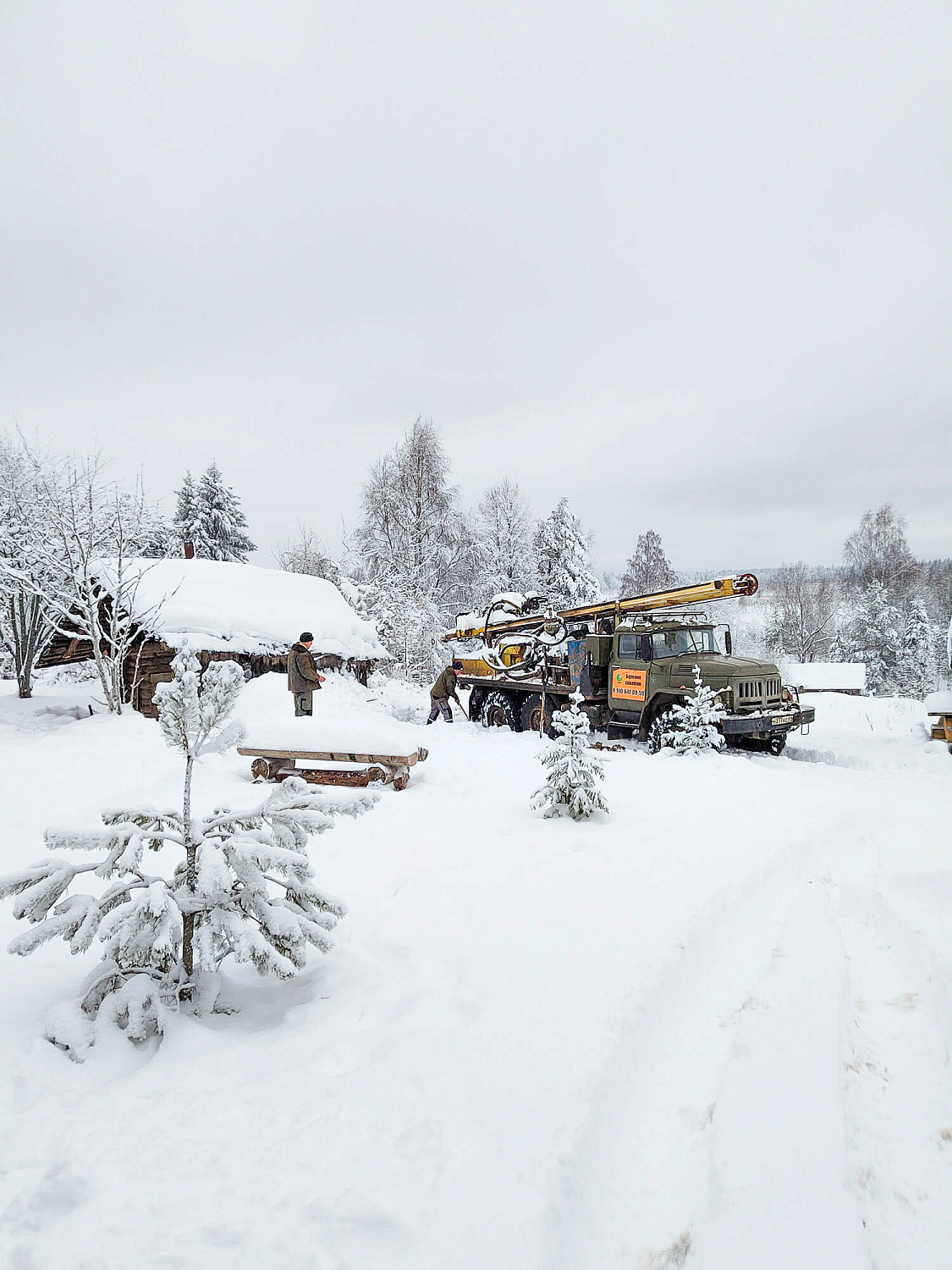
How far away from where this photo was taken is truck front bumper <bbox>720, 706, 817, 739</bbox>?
9766 mm

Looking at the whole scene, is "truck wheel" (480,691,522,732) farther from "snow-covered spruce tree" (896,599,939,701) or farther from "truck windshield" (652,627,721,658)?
"snow-covered spruce tree" (896,599,939,701)

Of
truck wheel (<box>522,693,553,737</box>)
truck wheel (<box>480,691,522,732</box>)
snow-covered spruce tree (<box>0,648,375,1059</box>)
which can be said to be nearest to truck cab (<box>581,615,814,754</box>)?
truck wheel (<box>522,693,553,737</box>)

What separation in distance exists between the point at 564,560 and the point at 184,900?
27969 millimetres

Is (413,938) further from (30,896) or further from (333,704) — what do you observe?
(333,704)

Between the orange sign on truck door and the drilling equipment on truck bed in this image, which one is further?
the orange sign on truck door

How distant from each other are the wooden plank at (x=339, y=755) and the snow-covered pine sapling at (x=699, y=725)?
4.35 m

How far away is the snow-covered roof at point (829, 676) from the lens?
2830 cm

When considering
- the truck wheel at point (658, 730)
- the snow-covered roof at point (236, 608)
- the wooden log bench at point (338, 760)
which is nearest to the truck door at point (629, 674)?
the truck wheel at point (658, 730)

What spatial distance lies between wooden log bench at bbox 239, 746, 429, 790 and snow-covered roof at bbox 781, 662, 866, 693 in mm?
25449

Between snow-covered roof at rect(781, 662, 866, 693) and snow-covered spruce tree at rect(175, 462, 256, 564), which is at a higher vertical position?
snow-covered spruce tree at rect(175, 462, 256, 564)

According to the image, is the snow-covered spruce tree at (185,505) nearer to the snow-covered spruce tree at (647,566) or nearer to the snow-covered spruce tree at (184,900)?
the snow-covered spruce tree at (647,566)

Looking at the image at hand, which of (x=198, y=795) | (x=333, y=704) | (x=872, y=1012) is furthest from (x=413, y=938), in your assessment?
(x=333, y=704)

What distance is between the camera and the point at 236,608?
15172mm

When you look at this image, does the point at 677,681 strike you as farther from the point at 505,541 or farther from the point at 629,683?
the point at 505,541
